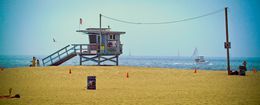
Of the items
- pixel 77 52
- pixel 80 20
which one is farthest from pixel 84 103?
pixel 80 20

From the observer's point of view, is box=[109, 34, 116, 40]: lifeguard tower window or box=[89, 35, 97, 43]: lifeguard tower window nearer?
box=[109, 34, 116, 40]: lifeguard tower window

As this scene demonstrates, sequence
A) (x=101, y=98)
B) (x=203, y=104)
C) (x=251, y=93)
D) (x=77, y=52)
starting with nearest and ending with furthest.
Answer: (x=203, y=104), (x=101, y=98), (x=251, y=93), (x=77, y=52)

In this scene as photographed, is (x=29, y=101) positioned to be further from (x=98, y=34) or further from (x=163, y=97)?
(x=98, y=34)

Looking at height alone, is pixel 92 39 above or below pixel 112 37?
below

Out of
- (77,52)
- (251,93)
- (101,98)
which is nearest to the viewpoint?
(101,98)

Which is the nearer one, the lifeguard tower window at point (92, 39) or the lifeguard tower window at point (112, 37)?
the lifeguard tower window at point (112, 37)

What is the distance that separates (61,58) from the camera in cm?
4406

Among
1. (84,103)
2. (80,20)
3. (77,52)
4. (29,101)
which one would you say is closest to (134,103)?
(84,103)

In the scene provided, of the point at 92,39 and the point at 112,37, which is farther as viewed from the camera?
the point at 92,39

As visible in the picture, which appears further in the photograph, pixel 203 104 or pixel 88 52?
pixel 88 52

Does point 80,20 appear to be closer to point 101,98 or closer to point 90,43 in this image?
point 90,43

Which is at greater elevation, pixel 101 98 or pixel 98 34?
pixel 98 34

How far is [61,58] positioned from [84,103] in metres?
29.8

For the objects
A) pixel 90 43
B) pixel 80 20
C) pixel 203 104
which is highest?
pixel 80 20
